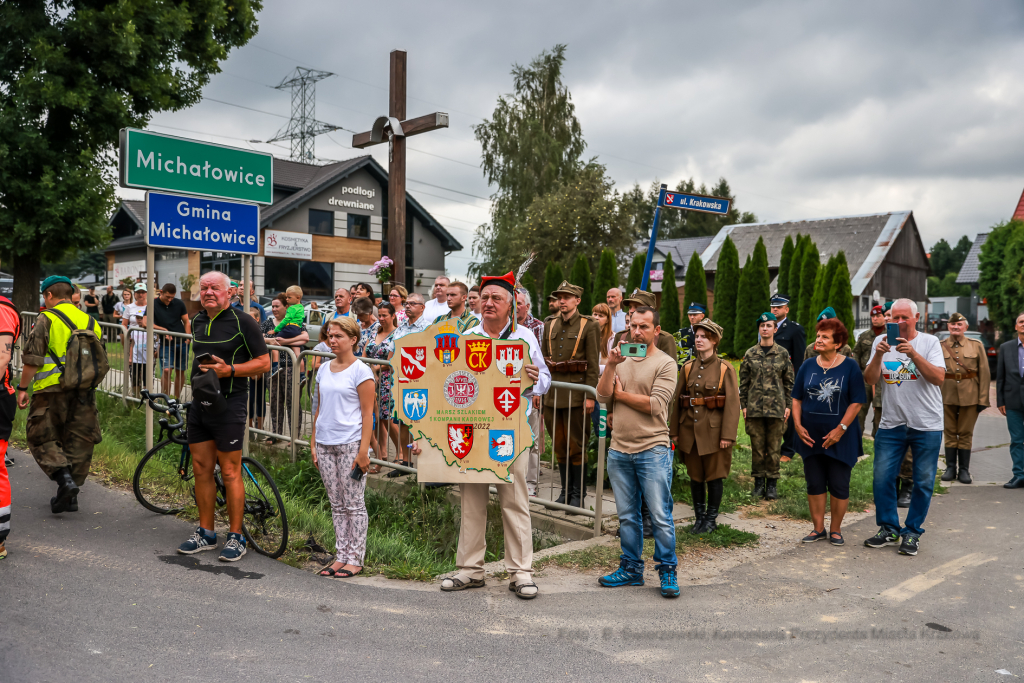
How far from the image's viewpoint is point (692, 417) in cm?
644

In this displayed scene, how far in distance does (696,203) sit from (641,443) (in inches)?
196

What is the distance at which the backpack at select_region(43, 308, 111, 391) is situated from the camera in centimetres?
645

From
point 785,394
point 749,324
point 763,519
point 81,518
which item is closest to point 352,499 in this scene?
point 81,518

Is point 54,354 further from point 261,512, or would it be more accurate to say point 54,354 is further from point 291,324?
point 291,324

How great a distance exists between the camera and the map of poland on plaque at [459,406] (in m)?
4.94

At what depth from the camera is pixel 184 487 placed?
259 inches

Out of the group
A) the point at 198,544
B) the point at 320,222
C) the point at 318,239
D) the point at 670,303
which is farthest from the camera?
the point at 320,222

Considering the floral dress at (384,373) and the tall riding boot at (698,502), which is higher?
the floral dress at (384,373)

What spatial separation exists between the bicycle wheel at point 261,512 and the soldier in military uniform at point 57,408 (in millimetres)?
1576

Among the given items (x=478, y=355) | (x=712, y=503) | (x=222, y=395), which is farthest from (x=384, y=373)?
(x=712, y=503)

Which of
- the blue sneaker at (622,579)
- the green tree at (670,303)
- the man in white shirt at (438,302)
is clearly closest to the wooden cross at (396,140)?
the man in white shirt at (438,302)

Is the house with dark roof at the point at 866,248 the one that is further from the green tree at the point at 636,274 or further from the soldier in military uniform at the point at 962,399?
the soldier in military uniform at the point at 962,399

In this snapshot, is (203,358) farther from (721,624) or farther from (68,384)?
(721,624)

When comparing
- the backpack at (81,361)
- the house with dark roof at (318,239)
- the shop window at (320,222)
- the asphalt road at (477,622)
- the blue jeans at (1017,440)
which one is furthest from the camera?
the shop window at (320,222)
